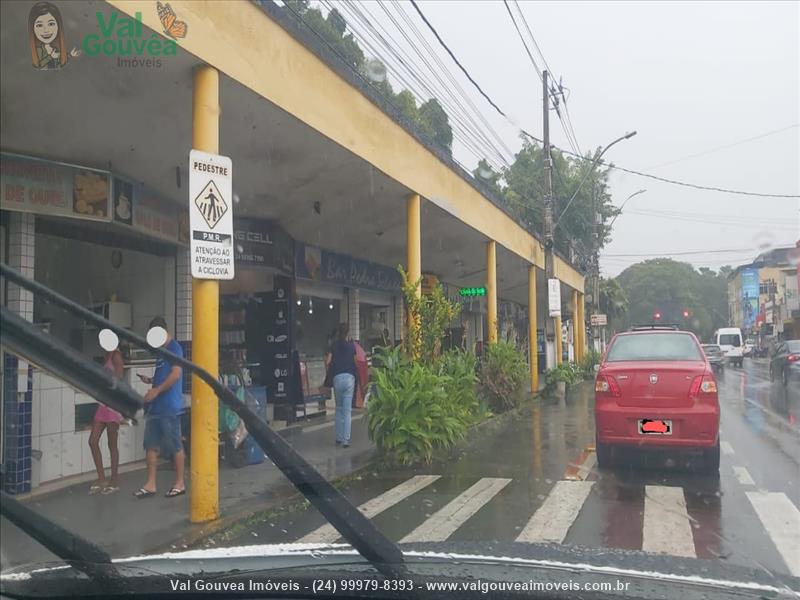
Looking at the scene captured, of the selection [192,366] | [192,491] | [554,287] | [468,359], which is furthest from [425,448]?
[554,287]

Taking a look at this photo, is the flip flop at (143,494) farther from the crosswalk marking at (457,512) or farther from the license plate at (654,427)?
the license plate at (654,427)

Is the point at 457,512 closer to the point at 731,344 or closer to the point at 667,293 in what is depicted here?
the point at 731,344

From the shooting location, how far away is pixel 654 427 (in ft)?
25.3

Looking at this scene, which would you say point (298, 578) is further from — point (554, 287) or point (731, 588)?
point (554, 287)

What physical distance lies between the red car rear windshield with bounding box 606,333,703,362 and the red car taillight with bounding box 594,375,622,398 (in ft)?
1.45

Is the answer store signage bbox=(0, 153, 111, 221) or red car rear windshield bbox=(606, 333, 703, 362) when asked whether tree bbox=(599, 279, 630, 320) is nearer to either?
red car rear windshield bbox=(606, 333, 703, 362)

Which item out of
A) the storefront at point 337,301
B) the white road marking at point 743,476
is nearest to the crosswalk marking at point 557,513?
the white road marking at point 743,476

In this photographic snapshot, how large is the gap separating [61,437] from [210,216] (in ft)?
11.0

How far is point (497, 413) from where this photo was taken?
14227mm

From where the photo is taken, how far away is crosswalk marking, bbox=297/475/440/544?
5.39 meters

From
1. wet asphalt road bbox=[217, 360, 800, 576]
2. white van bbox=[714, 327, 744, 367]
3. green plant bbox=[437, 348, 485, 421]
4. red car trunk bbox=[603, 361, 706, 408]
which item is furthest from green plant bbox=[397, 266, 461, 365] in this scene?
white van bbox=[714, 327, 744, 367]

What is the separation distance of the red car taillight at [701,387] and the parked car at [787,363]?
1574cm

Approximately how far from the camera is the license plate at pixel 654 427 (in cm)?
767

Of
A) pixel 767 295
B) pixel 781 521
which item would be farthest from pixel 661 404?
pixel 767 295
